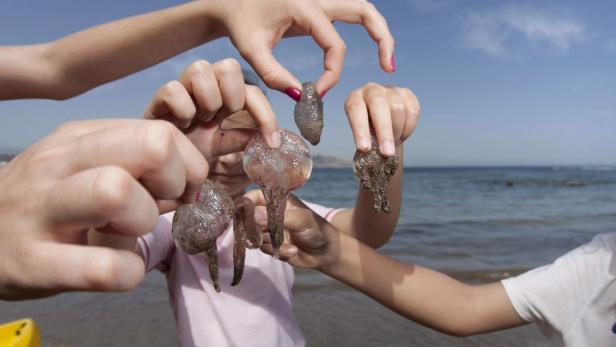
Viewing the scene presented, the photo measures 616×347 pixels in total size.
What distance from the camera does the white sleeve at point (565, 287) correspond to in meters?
2.13

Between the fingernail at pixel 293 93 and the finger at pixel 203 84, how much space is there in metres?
0.20

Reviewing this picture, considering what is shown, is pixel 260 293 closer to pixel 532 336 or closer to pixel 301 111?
pixel 301 111

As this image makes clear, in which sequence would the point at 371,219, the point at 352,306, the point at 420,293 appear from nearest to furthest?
the point at 420,293, the point at 371,219, the point at 352,306

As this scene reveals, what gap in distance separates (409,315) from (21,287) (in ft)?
6.02

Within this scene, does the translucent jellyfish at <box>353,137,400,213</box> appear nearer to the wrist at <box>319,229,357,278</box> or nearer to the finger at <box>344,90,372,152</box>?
the finger at <box>344,90,372,152</box>

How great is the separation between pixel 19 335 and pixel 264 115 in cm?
134

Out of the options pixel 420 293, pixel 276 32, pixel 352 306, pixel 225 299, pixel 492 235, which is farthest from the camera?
pixel 492 235

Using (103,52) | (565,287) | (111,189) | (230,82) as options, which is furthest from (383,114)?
(565,287)

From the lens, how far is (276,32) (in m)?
1.28

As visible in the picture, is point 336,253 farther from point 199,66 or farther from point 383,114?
point 199,66

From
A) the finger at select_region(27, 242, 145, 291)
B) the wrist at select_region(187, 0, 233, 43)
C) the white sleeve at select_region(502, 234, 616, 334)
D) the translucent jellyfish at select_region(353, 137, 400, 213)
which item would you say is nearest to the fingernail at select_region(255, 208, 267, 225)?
the translucent jellyfish at select_region(353, 137, 400, 213)

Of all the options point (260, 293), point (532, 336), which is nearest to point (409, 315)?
point (260, 293)

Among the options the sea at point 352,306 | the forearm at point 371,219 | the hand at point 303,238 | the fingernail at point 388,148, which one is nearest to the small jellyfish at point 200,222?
the fingernail at point 388,148

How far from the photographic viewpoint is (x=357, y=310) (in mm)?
4559
